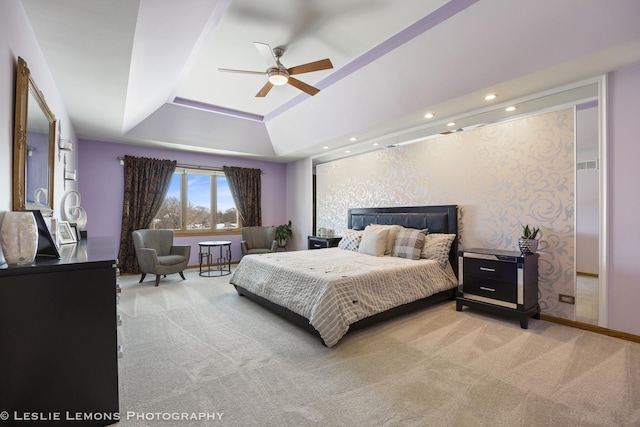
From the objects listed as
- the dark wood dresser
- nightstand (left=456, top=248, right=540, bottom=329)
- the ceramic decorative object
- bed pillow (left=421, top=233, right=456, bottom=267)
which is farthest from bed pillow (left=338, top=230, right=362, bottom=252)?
the dark wood dresser

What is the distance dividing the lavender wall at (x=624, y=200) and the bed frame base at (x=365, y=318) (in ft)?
5.26

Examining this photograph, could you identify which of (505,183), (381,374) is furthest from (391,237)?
(381,374)

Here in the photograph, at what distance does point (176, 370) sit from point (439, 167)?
13.3 feet

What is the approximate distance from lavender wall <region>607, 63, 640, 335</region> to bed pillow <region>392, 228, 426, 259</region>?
1889 mm

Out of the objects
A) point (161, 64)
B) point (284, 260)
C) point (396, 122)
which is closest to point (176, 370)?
point (284, 260)

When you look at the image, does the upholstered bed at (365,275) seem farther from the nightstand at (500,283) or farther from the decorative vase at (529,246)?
the decorative vase at (529,246)

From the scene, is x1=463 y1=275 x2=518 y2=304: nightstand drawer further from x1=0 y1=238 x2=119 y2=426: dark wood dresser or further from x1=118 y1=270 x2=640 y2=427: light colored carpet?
x1=0 y1=238 x2=119 y2=426: dark wood dresser

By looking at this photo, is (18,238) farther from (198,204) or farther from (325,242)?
(198,204)

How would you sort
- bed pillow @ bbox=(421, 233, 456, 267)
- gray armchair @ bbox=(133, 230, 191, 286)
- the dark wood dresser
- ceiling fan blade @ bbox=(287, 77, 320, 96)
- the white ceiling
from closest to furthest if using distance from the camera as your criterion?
the dark wood dresser
the white ceiling
ceiling fan blade @ bbox=(287, 77, 320, 96)
bed pillow @ bbox=(421, 233, 456, 267)
gray armchair @ bbox=(133, 230, 191, 286)

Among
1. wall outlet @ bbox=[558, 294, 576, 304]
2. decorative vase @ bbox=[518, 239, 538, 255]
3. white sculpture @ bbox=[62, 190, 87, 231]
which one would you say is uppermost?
white sculpture @ bbox=[62, 190, 87, 231]

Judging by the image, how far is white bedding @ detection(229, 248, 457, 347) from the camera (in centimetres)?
268

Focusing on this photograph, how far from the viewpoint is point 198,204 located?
6.59 meters

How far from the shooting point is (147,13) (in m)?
2.03

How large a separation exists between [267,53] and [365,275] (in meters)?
2.51
